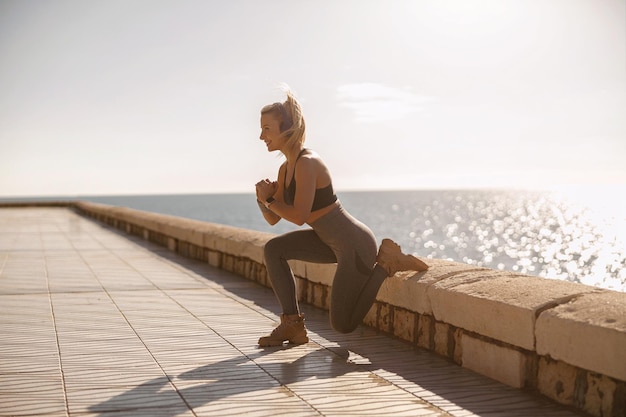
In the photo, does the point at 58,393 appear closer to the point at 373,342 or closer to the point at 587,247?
the point at 373,342

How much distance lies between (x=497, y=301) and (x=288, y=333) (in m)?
1.60

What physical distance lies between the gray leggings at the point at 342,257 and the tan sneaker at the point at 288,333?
67 millimetres

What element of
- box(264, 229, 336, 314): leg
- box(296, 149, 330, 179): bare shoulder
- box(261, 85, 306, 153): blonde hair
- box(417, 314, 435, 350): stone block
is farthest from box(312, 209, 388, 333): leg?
box(261, 85, 306, 153): blonde hair

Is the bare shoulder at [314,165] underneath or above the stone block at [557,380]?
above

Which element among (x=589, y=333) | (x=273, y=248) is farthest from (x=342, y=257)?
(x=589, y=333)

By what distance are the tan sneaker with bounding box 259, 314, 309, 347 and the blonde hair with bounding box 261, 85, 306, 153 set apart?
4.06ft

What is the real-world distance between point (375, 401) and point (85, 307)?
12.6 feet

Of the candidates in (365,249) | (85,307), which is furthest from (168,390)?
(85,307)

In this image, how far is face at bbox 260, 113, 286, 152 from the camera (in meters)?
4.69

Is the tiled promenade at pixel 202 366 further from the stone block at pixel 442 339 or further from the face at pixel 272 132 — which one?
the face at pixel 272 132

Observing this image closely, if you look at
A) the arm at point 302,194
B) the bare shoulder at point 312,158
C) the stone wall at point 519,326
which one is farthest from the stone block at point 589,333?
the bare shoulder at point 312,158

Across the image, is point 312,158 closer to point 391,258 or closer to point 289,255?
point 289,255

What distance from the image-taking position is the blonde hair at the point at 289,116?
15.4 feet

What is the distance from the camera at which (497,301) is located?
156 inches
